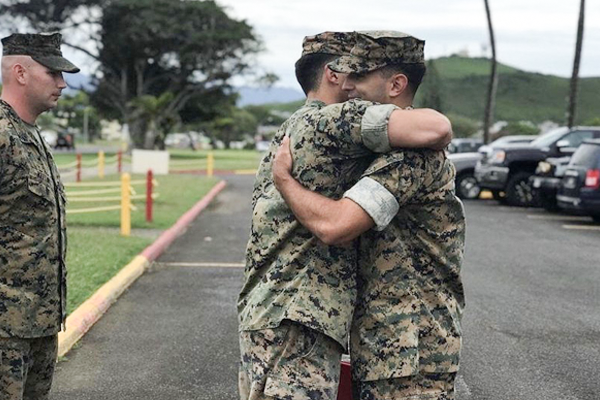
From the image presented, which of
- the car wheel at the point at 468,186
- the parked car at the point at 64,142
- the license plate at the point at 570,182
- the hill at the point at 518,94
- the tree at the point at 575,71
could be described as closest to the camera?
the license plate at the point at 570,182

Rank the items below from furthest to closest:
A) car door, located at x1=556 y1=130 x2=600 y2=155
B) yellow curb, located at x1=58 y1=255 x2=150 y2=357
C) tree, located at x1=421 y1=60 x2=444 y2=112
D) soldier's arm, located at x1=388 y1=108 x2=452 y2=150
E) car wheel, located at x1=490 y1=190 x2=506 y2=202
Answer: tree, located at x1=421 y1=60 x2=444 y2=112 → car wheel, located at x1=490 y1=190 x2=506 y2=202 → car door, located at x1=556 y1=130 x2=600 y2=155 → yellow curb, located at x1=58 y1=255 x2=150 y2=357 → soldier's arm, located at x1=388 y1=108 x2=452 y2=150

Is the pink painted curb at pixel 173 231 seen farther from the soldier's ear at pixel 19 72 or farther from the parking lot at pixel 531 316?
the soldier's ear at pixel 19 72

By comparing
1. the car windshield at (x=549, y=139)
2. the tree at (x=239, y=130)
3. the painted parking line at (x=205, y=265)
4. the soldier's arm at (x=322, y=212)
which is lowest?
the tree at (x=239, y=130)

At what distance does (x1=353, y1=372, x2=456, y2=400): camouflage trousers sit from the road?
2739 millimetres

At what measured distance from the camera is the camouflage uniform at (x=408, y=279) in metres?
2.63

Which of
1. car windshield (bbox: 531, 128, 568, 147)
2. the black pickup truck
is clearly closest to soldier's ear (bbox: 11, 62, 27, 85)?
the black pickup truck

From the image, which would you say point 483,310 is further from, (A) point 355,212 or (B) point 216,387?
(A) point 355,212

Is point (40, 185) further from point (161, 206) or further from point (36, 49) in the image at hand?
point (161, 206)

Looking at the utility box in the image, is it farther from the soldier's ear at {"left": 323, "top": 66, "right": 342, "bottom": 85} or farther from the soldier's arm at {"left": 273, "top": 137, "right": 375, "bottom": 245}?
the soldier's arm at {"left": 273, "top": 137, "right": 375, "bottom": 245}

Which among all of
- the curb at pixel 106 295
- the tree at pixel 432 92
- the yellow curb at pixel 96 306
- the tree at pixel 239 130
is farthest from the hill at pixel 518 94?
the yellow curb at pixel 96 306

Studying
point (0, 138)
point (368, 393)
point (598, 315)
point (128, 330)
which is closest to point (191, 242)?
point (128, 330)

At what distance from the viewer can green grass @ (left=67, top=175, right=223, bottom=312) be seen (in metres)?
8.40

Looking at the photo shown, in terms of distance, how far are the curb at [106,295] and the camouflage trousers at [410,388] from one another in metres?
3.95

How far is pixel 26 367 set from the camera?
12.0 ft
